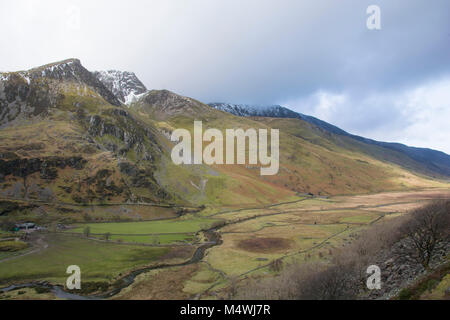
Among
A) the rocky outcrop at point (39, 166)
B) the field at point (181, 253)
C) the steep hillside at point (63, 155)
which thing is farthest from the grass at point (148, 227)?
the rocky outcrop at point (39, 166)

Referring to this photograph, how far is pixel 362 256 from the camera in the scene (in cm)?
5194

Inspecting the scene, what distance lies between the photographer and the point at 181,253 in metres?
74.7

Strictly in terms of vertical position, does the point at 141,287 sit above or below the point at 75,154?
below

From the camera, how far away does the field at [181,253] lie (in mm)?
53531

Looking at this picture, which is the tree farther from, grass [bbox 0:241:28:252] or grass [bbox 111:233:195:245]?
grass [bbox 0:241:28:252]

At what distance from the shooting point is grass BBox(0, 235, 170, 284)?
55531 mm

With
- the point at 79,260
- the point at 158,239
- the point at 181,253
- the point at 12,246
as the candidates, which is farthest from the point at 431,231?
the point at 12,246

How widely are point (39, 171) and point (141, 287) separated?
111m

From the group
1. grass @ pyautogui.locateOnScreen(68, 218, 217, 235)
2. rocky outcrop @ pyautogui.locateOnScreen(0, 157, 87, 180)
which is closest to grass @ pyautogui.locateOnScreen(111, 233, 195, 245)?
grass @ pyautogui.locateOnScreen(68, 218, 217, 235)

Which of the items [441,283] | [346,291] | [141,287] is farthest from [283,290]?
[141,287]

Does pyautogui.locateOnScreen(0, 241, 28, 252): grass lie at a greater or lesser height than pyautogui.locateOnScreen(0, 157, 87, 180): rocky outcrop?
lesser

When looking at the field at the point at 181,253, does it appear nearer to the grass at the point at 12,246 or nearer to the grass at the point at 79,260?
the grass at the point at 79,260
